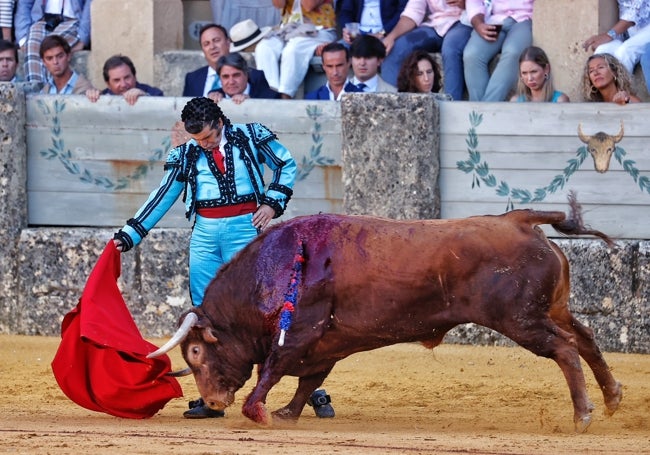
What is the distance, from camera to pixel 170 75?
10.6m

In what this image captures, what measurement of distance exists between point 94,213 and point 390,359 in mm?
2332

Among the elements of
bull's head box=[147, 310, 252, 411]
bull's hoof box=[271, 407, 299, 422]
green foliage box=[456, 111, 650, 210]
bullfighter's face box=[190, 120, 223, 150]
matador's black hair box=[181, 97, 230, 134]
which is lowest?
bull's hoof box=[271, 407, 299, 422]

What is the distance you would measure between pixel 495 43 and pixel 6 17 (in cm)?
389

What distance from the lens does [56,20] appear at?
11.0 m

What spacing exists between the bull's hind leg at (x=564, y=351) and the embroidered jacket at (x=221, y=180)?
1.42 meters

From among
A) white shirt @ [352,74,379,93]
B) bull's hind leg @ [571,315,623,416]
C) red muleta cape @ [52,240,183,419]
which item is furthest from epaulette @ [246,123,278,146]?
white shirt @ [352,74,379,93]

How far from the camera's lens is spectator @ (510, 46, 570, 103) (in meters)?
8.92

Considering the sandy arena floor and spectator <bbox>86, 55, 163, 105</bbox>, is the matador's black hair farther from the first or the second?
spectator <bbox>86, 55, 163, 105</bbox>

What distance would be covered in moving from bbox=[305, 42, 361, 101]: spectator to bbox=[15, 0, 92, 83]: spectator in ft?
7.28

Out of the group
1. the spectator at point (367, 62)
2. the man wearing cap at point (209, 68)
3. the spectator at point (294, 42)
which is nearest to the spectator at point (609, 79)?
the spectator at point (367, 62)

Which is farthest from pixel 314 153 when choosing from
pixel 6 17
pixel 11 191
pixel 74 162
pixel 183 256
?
pixel 6 17

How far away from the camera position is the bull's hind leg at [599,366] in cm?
681

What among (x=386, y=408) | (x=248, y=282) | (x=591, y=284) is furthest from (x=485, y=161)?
(x=248, y=282)

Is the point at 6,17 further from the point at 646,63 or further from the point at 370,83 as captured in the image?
the point at 646,63
